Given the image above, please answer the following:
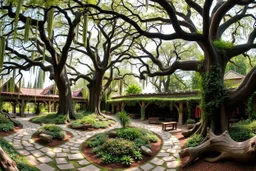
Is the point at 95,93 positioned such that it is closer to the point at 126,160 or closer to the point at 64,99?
the point at 64,99

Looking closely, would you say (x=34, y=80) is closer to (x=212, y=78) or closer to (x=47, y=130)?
(x=47, y=130)

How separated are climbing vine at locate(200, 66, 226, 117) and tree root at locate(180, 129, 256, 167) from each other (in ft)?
5.65

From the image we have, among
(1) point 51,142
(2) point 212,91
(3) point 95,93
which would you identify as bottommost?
(1) point 51,142

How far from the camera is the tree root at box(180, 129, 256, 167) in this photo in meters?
4.66

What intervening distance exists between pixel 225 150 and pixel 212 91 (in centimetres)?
294

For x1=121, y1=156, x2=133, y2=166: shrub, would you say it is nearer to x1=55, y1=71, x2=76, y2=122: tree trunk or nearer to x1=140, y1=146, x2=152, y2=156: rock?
x1=140, y1=146, x2=152, y2=156: rock

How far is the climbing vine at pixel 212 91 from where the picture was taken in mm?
7481

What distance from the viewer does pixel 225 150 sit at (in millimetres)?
5328

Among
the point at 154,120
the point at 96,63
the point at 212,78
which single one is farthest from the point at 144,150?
the point at 96,63

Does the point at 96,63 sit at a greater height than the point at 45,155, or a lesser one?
greater

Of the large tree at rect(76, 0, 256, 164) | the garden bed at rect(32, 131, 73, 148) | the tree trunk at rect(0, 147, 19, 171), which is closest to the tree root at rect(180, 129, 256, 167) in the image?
the large tree at rect(76, 0, 256, 164)

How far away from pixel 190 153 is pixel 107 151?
291cm

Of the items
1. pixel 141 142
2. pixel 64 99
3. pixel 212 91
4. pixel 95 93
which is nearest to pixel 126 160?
pixel 141 142

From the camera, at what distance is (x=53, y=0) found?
7.21 meters
